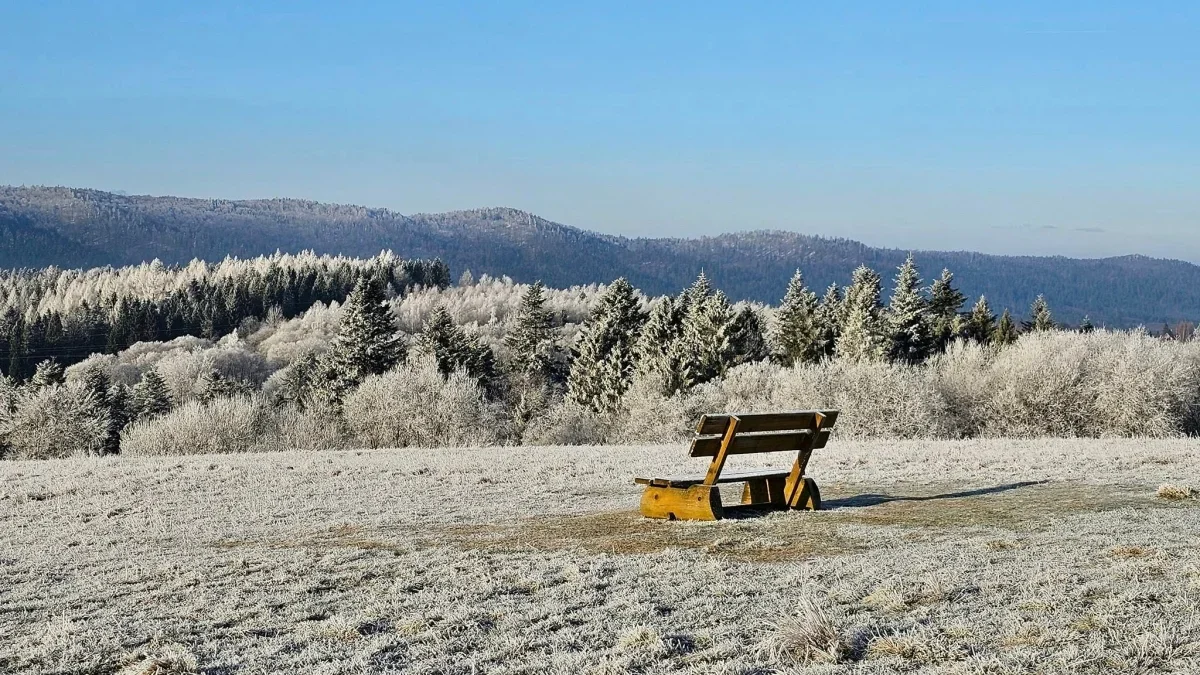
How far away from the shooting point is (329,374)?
77.4m

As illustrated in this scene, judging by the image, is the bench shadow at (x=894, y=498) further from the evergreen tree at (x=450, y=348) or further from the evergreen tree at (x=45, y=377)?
the evergreen tree at (x=45, y=377)

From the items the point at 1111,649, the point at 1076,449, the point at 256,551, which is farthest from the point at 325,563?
the point at 1076,449

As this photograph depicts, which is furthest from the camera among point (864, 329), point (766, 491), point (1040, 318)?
point (1040, 318)

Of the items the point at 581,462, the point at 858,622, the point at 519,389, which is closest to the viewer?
the point at 858,622

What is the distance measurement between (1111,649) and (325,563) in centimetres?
880

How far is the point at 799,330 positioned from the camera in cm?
7681

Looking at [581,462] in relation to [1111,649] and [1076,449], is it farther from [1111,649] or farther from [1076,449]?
[1111,649]

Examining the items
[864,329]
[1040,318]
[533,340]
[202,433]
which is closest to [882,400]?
[864,329]

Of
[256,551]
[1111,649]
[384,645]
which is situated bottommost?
[256,551]

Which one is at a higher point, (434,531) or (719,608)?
(719,608)

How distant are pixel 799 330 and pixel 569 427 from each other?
17851 millimetres

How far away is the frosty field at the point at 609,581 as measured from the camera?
25.4 ft

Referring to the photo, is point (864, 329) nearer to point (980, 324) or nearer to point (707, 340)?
point (707, 340)

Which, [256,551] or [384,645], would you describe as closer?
[384,645]
